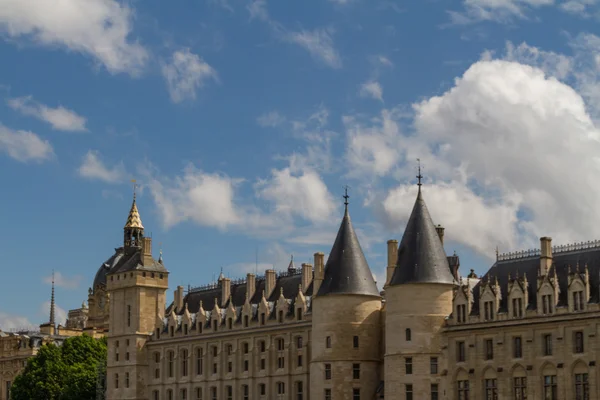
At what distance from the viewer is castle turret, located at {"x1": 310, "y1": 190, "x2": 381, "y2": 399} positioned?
101m

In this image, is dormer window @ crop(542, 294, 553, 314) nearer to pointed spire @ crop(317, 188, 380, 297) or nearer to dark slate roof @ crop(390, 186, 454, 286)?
dark slate roof @ crop(390, 186, 454, 286)

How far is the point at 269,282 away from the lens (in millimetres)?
119688

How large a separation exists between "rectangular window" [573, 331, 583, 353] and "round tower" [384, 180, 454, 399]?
12342 millimetres

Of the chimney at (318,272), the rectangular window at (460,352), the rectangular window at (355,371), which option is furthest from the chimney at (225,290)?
the rectangular window at (460,352)

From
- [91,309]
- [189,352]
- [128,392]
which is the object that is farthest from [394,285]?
[91,309]

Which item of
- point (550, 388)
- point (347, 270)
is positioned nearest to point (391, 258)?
point (347, 270)

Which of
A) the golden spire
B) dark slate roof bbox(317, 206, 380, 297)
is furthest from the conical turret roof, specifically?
dark slate roof bbox(317, 206, 380, 297)

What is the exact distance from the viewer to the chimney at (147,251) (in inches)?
5172

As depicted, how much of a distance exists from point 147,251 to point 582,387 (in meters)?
61.1

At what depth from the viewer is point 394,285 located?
314 ft

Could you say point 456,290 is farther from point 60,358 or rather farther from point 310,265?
point 60,358

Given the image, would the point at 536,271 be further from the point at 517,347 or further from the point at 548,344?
the point at 548,344

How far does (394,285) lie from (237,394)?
28.3 meters

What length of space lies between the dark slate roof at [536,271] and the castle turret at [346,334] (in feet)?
35.1
